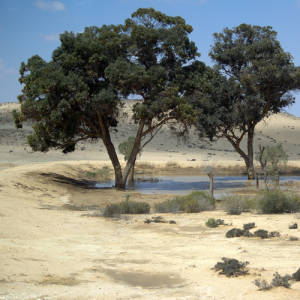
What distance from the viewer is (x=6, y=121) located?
89375 mm

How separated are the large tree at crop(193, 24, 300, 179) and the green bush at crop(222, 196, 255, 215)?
56.7 feet

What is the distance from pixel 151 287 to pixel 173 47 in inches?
805

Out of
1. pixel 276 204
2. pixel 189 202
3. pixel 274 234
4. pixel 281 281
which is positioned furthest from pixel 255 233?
pixel 189 202

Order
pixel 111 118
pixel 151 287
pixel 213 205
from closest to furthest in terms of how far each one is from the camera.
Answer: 1. pixel 151 287
2. pixel 213 205
3. pixel 111 118

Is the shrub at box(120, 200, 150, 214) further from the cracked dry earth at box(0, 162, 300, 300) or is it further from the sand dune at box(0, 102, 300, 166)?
the sand dune at box(0, 102, 300, 166)

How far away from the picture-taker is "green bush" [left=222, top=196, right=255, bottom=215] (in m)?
15.7

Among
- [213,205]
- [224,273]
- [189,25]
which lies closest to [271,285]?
[224,273]

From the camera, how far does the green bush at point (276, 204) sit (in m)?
15.7

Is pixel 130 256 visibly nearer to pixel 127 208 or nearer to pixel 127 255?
pixel 127 255

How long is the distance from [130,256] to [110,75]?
16.7m

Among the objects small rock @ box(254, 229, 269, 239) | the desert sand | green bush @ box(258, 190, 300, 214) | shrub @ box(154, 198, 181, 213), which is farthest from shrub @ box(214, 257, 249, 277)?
shrub @ box(154, 198, 181, 213)

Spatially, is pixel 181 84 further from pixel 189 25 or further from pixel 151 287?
pixel 151 287

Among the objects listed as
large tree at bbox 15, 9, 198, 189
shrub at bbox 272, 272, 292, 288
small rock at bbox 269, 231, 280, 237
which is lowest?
small rock at bbox 269, 231, 280, 237

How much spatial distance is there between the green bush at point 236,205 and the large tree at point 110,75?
8665 millimetres
